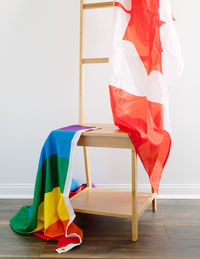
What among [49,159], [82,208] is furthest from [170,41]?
[82,208]

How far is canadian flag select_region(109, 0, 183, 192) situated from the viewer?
161 cm

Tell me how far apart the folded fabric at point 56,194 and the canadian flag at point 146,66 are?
0.26m

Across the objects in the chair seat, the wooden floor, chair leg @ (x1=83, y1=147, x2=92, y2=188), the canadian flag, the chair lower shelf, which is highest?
the canadian flag

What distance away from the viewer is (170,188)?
214cm

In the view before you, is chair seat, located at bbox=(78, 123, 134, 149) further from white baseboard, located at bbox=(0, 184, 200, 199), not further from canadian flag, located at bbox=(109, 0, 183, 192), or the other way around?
white baseboard, located at bbox=(0, 184, 200, 199)

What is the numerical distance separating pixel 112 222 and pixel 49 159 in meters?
0.48

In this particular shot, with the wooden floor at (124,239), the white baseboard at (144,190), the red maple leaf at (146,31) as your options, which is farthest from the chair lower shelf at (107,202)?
the red maple leaf at (146,31)

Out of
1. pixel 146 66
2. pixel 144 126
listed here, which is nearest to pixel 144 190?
pixel 144 126

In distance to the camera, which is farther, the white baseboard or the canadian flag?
the white baseboard

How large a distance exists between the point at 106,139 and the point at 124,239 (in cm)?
46

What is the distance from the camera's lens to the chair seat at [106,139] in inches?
60.2


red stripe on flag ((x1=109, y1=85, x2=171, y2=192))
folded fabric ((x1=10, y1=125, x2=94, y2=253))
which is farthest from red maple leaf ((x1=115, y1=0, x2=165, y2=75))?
folded fabric ((x1=10, y1=125, x2=94, y2=253))

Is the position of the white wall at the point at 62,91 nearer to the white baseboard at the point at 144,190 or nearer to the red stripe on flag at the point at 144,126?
the white baseboard at the point at 144,190

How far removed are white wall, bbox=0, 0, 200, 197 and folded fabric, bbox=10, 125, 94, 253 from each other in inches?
21.0
